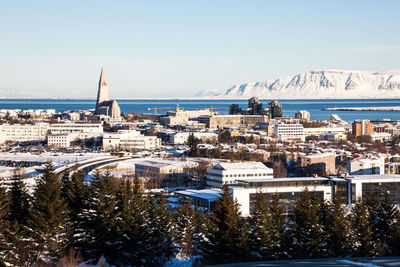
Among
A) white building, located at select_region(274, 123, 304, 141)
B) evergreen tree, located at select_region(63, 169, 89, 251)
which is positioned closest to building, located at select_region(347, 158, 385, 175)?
evergreen tree, located at select_region(63, 169, 89, 251)

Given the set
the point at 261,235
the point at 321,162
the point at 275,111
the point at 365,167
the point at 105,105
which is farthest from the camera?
the point at 275,111

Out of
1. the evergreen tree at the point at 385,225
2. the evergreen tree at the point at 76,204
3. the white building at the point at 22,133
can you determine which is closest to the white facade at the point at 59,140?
the white building at the point at 22,133

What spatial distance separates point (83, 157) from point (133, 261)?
60.6ft

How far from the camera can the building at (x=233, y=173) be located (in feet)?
60.3

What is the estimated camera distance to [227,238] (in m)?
10.1

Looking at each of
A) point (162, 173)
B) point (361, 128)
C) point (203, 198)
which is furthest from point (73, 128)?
point (203, 198)

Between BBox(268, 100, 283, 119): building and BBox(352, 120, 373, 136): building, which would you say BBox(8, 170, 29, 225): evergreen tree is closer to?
BBox(352, 120, 373, 136): building

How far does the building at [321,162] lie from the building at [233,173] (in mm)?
4631

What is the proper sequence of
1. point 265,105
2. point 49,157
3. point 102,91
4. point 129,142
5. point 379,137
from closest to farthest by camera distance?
point 49,157 → point 129,142 → point 379,137 → point 102,91 → point 265,105

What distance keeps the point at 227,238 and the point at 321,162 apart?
14.0 metres

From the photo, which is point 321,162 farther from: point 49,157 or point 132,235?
point 132,235

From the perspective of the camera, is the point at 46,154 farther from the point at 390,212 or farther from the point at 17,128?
the point at 390,212

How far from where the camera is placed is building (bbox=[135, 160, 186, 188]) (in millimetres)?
20703

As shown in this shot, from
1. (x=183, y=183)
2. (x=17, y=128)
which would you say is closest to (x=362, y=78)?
(x=17, y=128)
